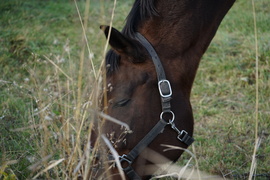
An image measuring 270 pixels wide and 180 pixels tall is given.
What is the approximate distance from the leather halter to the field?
300 mm

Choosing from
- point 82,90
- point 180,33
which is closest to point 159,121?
point 180,33

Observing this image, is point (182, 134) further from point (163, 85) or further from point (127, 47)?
point (127, 47)

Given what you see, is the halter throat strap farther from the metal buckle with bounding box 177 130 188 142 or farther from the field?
the field

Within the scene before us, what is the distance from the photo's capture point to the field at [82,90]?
7.11 feet

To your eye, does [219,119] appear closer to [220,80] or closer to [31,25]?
[220,80]

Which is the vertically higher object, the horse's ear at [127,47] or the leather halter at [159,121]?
the horse's ear at [127,47]

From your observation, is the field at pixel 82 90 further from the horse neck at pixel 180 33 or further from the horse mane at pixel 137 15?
the horse neck at pixel 180 33

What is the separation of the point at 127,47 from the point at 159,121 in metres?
0.50

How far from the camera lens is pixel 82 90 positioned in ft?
12.3

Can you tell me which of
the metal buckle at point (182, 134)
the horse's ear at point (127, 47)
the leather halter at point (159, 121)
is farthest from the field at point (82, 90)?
the metal buckle at point (182, 134)

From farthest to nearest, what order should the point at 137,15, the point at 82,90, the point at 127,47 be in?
the point at 82,90, the point at 137,15, the point at 127,47

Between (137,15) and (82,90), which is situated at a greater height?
(137,15)

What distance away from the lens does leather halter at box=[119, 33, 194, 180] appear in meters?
2.29

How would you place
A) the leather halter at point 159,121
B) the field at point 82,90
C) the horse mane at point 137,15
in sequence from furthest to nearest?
the horse mane at point 137,15 → the leather halter at point 159,121 → the field at point 82,90
